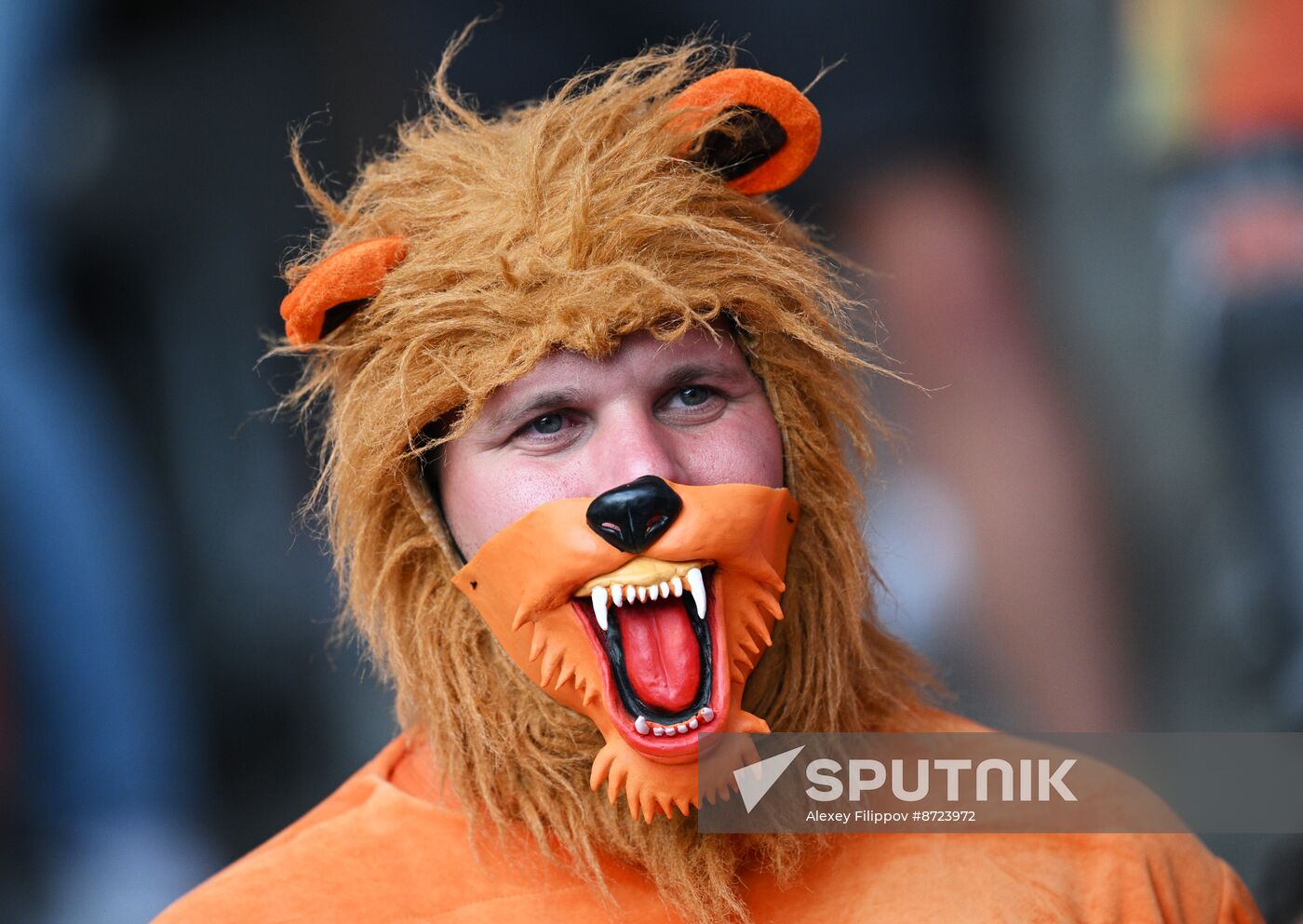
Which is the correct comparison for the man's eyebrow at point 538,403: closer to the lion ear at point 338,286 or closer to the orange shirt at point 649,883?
the lion ear at point 338,286

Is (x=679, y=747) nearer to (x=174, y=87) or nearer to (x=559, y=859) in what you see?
(x=559, y=859)

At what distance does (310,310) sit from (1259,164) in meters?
2.73

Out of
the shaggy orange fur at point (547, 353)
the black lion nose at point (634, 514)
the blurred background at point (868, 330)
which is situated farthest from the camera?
the blurred background at point (868, 330)

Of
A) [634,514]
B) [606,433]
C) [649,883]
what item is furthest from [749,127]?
[649,883]

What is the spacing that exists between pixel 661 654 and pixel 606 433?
0.80 ft

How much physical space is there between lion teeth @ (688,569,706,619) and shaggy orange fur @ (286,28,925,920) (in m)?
0.21

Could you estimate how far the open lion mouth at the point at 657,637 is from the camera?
1326 mm

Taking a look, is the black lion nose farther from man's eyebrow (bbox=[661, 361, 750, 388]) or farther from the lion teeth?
man's eyebrow (bbox=[661, 361, 750, 388])

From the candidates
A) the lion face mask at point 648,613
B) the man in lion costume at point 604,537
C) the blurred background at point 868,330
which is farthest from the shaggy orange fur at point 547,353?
the blurred background at point 868,330

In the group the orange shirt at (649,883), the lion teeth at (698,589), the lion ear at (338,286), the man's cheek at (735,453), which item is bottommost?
the orange shirt at (649,883)

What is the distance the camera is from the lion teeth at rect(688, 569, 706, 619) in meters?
1.34

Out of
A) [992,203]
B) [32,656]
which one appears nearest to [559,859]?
[32,656]

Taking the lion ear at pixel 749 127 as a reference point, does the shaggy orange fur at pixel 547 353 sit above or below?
below

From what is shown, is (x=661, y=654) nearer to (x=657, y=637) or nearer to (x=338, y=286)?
(x=657, y=637)
